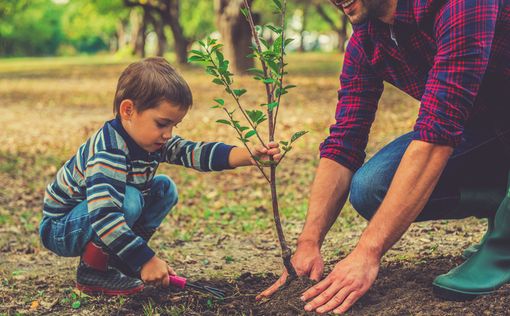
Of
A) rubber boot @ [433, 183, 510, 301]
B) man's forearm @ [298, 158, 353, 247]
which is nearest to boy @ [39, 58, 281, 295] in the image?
man's forearm @ [298, 158, 353, 247]

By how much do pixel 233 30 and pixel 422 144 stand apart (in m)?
14.8

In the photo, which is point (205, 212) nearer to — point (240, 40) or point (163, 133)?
point (163, 133)

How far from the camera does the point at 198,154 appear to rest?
10.8 ft

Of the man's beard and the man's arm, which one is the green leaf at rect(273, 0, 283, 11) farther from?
the man's arm

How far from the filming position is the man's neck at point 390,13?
2.89m

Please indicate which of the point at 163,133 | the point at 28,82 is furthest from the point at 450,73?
the point at 28,82

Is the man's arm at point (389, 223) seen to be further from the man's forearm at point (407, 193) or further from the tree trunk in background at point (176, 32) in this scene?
the tree trunk in background at point (176, 32)

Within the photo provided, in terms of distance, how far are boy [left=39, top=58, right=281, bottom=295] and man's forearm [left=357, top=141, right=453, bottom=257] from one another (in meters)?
0.55

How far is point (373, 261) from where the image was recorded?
2.64 meters

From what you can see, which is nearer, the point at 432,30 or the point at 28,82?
the point at 432,30

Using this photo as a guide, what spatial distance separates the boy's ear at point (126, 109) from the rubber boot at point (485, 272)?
1499 mm

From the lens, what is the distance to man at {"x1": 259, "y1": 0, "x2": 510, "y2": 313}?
8.36 ft

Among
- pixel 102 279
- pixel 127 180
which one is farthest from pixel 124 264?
pixel 127 180

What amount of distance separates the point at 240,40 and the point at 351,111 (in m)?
14.1
